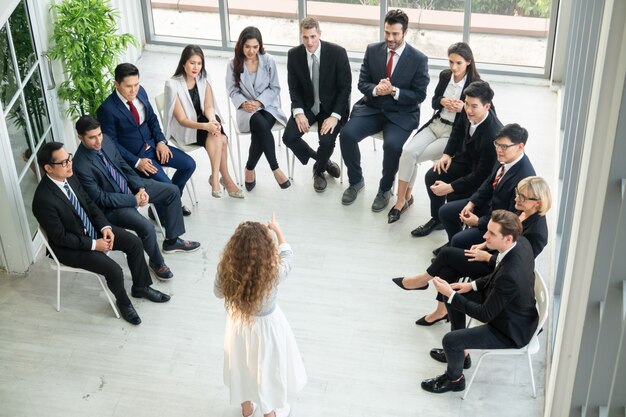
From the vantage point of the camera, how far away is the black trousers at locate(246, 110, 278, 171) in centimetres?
778

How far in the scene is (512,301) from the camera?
17.4 ft

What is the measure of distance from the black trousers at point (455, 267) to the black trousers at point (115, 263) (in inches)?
88.2


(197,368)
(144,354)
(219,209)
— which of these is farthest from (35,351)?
(219,209)

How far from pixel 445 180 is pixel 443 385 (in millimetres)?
2010

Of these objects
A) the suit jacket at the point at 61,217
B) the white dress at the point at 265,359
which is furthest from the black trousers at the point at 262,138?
the white dress at the point at 265,359

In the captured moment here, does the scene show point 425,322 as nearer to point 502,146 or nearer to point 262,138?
point 502,146

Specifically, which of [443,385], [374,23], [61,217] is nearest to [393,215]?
[443,385]

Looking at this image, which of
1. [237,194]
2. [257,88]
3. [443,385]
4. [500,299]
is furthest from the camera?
[237,194]

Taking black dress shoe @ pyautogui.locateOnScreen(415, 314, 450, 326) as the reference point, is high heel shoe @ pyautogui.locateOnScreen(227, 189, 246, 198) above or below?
above

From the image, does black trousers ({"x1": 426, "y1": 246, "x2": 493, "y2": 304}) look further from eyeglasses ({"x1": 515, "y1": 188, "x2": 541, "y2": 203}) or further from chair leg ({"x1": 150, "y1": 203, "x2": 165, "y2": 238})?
chair leg ({"x1": 150, "y1": 203, "x2": 165, "y2": 238})

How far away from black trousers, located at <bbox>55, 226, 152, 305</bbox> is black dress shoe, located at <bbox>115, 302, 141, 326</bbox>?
4cm

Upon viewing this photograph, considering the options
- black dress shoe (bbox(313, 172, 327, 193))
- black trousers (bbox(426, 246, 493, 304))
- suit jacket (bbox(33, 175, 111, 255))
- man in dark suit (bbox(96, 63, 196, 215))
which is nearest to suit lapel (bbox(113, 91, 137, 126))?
man in dark suit (bbox(96, 63, 196, 215))

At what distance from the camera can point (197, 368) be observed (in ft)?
19.8

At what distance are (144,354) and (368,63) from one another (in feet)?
11.0
